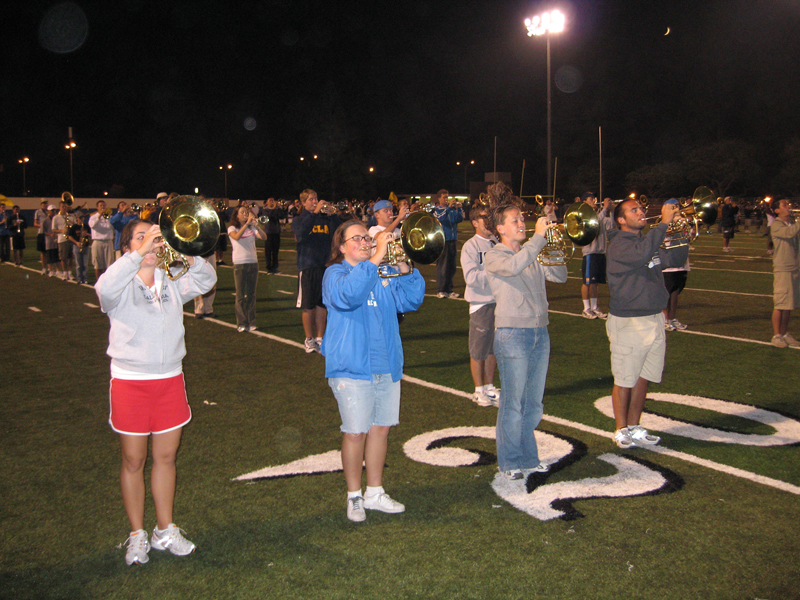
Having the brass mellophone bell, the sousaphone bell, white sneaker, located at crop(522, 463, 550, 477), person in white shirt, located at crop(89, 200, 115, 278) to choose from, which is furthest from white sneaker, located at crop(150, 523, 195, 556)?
person in white shirt, located at crop(89, 200, 115, 278)

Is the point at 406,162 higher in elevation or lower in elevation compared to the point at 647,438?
higher

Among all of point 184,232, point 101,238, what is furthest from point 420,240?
point 101,238

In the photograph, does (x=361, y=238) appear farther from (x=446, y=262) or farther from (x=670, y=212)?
(x=446, y=262)

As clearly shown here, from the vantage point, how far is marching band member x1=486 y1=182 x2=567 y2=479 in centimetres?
461

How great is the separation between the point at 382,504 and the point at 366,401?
0.71 metres

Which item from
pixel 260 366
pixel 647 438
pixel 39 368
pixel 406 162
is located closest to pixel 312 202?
pixel 260 366

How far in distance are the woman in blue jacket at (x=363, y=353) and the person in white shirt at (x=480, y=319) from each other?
2.17 m

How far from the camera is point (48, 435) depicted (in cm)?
570

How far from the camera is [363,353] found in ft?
12.8

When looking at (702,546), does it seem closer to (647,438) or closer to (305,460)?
(647,438)

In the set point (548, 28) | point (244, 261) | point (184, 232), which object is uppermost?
point (548, 28)

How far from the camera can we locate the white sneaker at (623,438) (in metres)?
5.25

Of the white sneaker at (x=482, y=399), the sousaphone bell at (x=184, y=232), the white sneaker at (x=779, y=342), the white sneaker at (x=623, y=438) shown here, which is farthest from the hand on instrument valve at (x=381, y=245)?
the white sneaker at (x=779, y=342)

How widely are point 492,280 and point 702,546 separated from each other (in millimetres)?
2111
